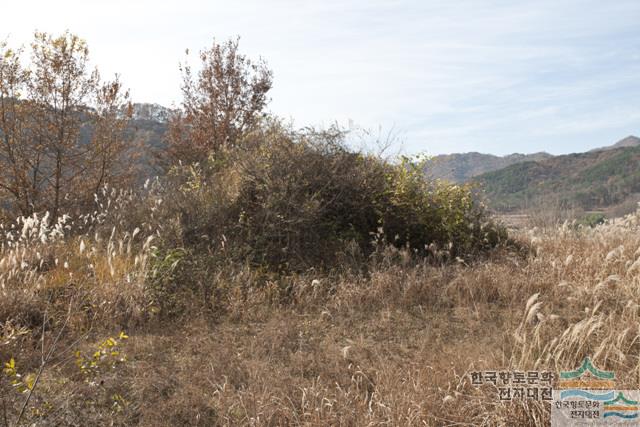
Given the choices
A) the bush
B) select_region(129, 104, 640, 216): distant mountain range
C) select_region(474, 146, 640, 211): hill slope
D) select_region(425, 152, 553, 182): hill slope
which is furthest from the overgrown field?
select_region(425, 152, 553, 182): hill slope

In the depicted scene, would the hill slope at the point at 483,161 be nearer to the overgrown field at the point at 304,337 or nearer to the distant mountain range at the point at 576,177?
the distant mountain range at the point at 576,177

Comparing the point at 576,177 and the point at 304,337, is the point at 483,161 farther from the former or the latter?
the point at 304,337

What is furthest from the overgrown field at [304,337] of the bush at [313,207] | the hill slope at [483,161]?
the hill slope at [483,161]

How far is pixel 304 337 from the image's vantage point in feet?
14.9

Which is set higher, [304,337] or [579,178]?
[579,178]

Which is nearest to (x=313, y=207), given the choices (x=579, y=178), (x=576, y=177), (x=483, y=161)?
(x=579, y=178)

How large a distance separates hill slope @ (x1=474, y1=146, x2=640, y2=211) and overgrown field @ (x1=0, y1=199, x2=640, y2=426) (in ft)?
156

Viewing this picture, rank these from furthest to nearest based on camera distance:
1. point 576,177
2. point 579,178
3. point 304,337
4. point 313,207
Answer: point 576,177
point 579,178
point 313,207
point 304,337

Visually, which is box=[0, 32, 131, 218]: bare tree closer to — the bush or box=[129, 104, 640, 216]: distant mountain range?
the bush

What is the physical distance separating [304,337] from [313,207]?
243cm

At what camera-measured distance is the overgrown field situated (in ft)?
10.4

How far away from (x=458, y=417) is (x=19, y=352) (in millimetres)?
3760

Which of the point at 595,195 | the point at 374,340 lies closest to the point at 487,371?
the point at 374,340

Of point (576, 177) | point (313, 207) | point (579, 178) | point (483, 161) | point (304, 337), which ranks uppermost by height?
point (483, 161)
